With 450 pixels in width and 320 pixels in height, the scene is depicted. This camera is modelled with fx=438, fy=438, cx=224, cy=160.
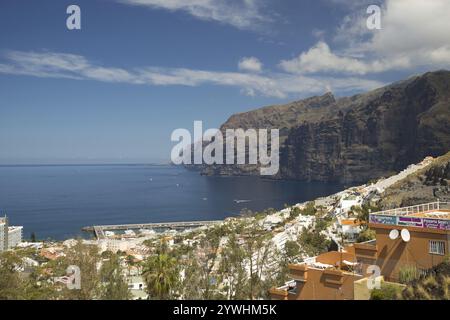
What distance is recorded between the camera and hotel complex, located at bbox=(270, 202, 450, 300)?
1013 cm

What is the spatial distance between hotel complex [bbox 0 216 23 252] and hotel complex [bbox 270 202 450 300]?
37.8 m

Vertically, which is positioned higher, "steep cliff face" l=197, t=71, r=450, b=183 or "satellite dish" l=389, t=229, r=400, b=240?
"steep cliff face" l=197, t=71, r=450, b=183

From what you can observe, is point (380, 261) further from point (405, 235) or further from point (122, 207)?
point (122, 207)

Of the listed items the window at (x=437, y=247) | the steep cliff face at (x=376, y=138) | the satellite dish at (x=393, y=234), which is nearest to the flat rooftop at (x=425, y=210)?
the satellite dish at (x=393, y=234)

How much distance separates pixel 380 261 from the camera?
1121cm

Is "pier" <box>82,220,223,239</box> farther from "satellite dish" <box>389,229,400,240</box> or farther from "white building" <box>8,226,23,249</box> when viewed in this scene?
"satellite dish" <box>389,229,400,240</box>

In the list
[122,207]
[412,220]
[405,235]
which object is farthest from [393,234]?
[122,207]

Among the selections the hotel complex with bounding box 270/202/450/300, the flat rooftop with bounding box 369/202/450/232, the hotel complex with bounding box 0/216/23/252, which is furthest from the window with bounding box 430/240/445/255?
the hotel complex with bounding box 0/216/23/252

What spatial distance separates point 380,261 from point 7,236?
4395 centimetres

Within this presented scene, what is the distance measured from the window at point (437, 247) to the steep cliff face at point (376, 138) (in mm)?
110243

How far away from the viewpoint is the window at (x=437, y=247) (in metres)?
10.3
